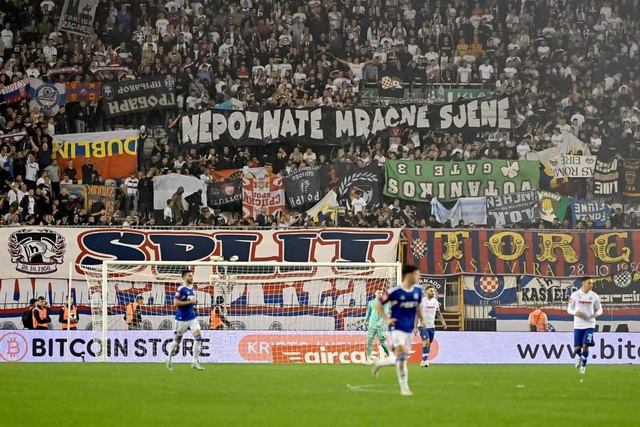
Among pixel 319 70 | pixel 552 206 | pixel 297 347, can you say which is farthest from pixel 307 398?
pixel 319 70

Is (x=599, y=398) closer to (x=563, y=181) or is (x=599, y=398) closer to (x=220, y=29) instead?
(x=563, y=181)

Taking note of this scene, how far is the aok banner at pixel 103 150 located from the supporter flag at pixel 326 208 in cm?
628

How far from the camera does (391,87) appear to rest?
42.6m

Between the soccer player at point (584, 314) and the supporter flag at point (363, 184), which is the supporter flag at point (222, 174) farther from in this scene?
the soccer player at point (584, 314)

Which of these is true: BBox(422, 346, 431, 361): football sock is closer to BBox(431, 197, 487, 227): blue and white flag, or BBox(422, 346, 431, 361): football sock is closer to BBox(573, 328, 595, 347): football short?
BBox(573, 328, 595, 347): football short

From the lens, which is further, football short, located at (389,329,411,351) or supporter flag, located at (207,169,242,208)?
supporter flag, located at (207,169,242,208)

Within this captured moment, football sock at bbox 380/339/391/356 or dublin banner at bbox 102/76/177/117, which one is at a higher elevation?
dublin banner at bbox 102/76/177/117

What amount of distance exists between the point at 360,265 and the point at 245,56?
41.4 feet

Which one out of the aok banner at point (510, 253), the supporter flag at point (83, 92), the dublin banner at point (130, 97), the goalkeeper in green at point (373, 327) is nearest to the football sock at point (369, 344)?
the goalkeeper in green at point (373, 327)

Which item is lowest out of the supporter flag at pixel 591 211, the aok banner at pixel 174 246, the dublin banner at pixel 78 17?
the aok banner at pixel 174 246

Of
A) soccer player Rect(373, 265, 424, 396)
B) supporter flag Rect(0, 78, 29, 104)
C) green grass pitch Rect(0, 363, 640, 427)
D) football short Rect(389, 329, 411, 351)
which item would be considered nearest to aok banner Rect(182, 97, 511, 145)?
supporter flag Rect(0, 78, 29, 104)

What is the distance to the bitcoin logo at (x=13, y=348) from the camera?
32938mm

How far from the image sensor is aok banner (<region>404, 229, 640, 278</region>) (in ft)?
122

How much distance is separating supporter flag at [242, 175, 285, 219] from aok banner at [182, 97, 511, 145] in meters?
2.15
